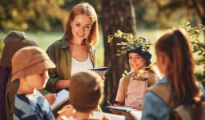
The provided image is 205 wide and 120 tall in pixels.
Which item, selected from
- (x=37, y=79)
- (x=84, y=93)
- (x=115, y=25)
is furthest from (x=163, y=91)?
(x=115, y=25)

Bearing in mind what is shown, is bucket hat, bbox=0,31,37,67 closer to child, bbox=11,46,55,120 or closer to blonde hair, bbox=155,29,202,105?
child, bbox=11,46,55,120

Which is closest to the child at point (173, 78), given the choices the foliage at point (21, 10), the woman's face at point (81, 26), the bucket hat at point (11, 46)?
the bucket hat at point (11, 46)

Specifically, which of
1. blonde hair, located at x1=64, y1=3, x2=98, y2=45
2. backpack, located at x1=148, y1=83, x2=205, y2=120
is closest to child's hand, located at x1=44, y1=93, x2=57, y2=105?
blonde hair, located at x1=64, y1=3, x2=98, y2=45

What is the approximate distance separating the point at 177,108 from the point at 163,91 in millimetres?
150

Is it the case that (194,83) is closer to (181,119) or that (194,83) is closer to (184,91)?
(184,91)

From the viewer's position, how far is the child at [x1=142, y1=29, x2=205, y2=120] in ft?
6.61

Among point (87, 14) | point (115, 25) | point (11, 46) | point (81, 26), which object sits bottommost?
point (11, 46)

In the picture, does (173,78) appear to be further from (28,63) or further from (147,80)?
(147,80)

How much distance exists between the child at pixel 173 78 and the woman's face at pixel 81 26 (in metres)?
1.58

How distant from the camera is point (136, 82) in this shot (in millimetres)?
3564

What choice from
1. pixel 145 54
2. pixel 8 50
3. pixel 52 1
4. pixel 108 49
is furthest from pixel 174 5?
pixel 8 50

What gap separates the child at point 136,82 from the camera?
3473 mm

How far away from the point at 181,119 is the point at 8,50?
180 cm

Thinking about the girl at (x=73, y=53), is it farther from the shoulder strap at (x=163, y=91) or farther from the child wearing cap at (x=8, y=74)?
the shoulder strap at (x=163, y=91)
